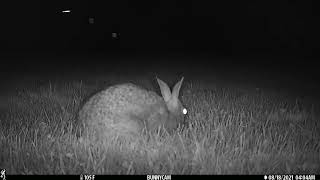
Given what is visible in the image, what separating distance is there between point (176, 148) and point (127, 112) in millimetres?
708

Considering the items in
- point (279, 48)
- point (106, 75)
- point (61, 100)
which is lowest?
point (61, 100)

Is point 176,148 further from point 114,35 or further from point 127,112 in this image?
point 114,35

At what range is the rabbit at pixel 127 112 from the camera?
4.30m

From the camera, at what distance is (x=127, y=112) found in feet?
14.3

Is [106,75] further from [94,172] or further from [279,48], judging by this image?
[279,48]

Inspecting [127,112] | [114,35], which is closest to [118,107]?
[127,112]

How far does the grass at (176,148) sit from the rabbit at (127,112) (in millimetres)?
185

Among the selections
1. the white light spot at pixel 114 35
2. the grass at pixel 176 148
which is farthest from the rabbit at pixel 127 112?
the white light spot at pixel 114 35

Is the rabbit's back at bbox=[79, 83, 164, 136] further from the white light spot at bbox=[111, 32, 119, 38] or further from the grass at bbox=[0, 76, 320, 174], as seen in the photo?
the white light spot at bbox=[111, 32, 119, 38]

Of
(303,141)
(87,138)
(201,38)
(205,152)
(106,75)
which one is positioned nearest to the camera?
(205,152)

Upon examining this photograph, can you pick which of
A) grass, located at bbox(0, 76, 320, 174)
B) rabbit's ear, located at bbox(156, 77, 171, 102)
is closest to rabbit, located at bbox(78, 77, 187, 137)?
rabbit's ear, located at bbox(156, 77, 171, 102)

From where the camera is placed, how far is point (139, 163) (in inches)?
148

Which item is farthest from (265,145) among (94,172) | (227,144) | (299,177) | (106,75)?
(106,75)

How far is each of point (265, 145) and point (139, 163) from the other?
55.8 inches
